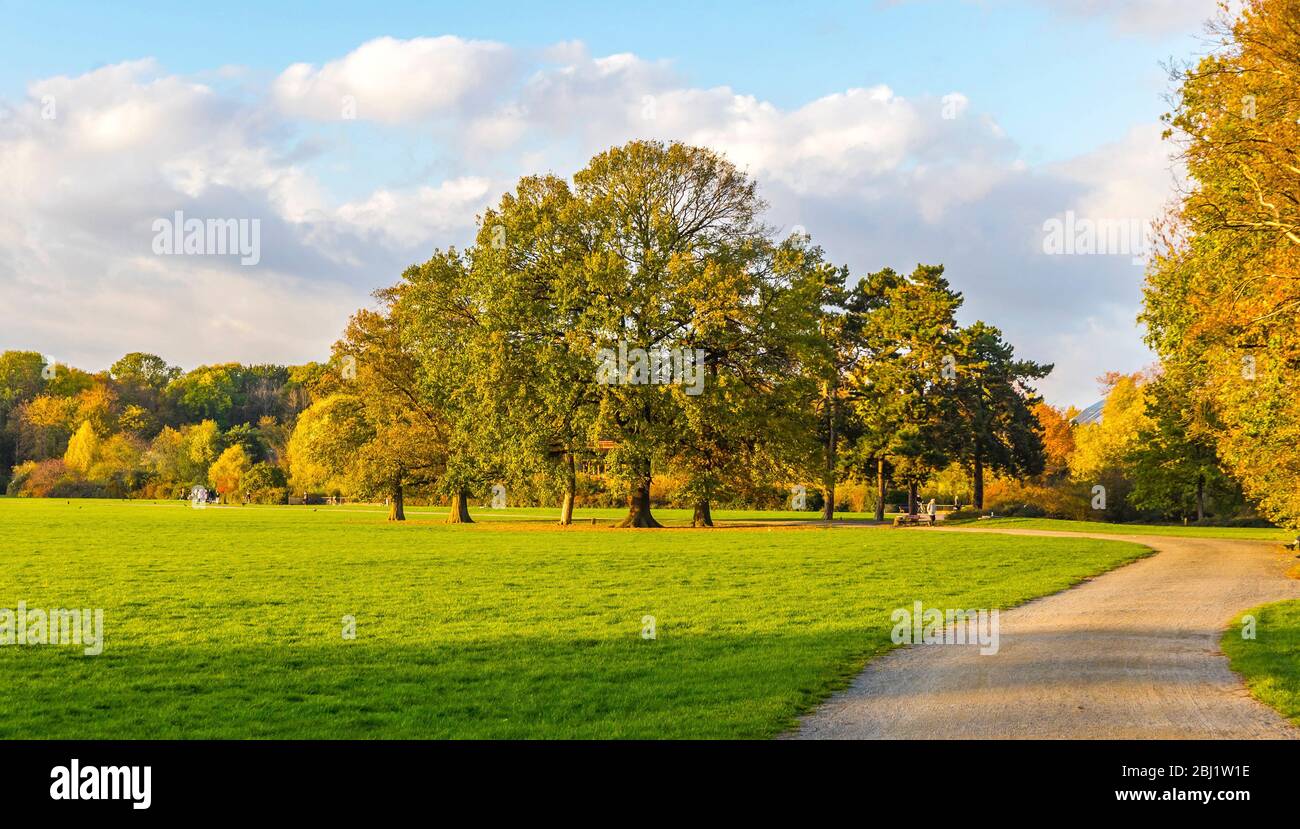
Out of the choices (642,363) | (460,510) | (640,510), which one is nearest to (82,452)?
(460,510)

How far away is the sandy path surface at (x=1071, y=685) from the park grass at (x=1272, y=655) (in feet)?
0.56

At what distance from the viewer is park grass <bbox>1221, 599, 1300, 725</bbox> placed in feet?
31.8

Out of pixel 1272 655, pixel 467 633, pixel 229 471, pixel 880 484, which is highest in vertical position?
pixel 229 471

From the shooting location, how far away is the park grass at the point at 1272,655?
31.8 ft

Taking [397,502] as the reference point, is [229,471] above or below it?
above

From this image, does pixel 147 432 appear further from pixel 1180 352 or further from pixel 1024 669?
pixel 1024 669

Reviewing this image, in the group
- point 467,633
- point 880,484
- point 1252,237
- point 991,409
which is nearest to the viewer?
point 467,633

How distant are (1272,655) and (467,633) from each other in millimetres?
10437

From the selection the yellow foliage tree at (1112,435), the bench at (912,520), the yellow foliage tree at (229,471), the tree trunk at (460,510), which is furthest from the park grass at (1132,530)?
the yellow foliage tree at (229,471)

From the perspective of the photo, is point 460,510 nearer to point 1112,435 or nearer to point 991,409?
point 991,409

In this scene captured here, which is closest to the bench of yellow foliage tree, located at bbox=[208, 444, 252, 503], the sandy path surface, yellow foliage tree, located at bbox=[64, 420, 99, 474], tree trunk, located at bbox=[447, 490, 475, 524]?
tree trunk, located at bbox=[447, 490, 475, 524]

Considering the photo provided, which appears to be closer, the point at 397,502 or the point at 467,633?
the point at 467,633

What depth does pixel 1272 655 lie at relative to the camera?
12109mm

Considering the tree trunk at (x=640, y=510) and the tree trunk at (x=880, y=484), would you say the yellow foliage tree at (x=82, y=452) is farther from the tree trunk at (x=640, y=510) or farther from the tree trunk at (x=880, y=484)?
→ the tree trunk at (x=880, y=484)
